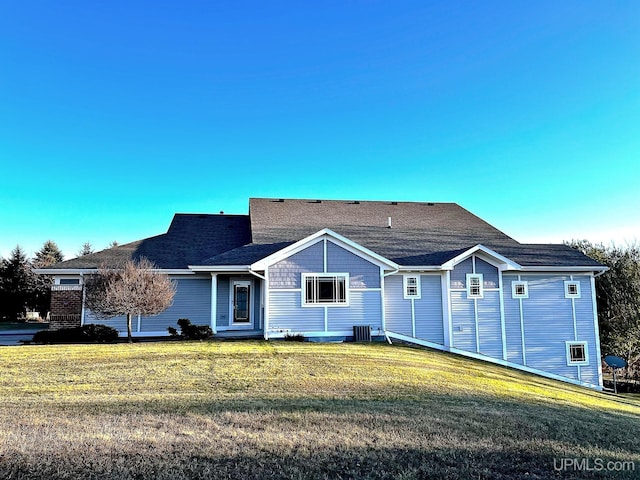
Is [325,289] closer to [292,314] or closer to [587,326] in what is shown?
[292,314]

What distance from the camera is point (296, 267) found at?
47.6 ft

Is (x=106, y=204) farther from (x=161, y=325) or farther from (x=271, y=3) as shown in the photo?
(x=271, y=3)

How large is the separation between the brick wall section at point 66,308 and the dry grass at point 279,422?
16.0 feet

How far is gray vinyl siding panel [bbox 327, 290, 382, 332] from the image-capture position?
14484 mm

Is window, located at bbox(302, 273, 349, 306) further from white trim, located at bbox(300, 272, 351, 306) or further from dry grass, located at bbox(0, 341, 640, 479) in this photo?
dry grass, located at bbox(0, 341, 640, 479)

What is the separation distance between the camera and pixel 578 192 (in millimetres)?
22406

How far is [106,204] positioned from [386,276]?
70.1 feet

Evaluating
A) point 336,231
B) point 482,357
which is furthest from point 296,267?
point 482,357

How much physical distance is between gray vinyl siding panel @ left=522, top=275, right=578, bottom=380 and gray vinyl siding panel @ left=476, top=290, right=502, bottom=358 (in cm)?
127

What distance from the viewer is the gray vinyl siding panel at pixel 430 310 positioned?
1570 centimetres

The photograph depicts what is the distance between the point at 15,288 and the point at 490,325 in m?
37.9

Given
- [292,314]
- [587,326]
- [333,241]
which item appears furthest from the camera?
[587,326]

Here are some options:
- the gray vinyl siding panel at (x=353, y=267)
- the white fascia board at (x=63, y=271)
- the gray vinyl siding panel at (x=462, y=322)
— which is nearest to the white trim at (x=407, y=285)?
the gray vinyl siding panel at (x=462, y=322)

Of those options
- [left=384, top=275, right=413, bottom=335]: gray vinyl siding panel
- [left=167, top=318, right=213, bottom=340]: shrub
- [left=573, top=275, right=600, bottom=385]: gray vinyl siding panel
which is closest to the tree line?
[left=167, top=318, right=213, bottom=340]: shrub
